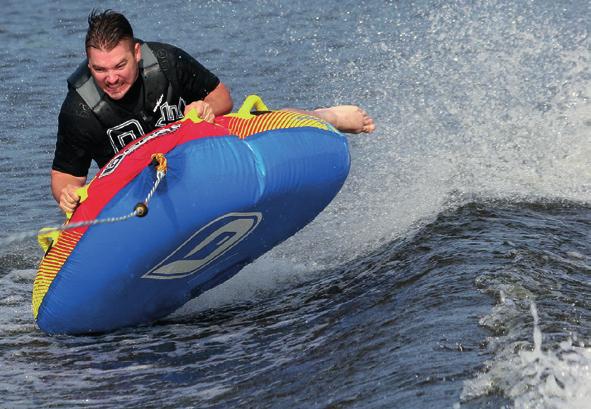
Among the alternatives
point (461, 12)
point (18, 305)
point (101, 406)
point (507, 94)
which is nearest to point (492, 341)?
point (101, 406)

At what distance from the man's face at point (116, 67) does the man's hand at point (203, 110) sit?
0.35 metres

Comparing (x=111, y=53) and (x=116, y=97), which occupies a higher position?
(x=111, y=53)

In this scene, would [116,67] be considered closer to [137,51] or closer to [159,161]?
[137,51]

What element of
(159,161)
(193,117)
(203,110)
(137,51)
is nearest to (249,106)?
(203,110)

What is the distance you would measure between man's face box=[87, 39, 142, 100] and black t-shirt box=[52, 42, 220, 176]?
8 cm

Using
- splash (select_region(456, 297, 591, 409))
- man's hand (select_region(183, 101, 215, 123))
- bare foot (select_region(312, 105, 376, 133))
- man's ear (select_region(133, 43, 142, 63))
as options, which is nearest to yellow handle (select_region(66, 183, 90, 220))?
man's hand (select_region(183, 101, 215, 123))

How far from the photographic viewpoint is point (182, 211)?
527 cm

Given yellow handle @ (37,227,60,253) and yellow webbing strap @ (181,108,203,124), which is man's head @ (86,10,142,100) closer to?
yellow webbing strap @ (181,108,203,124)

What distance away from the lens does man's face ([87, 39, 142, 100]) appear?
18.4 feet

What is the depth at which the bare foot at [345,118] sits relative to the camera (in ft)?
21.0

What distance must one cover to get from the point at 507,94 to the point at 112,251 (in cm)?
539

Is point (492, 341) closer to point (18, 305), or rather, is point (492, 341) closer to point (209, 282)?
point (209, 282)

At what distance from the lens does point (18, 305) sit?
666cm

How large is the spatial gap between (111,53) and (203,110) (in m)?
0.54
